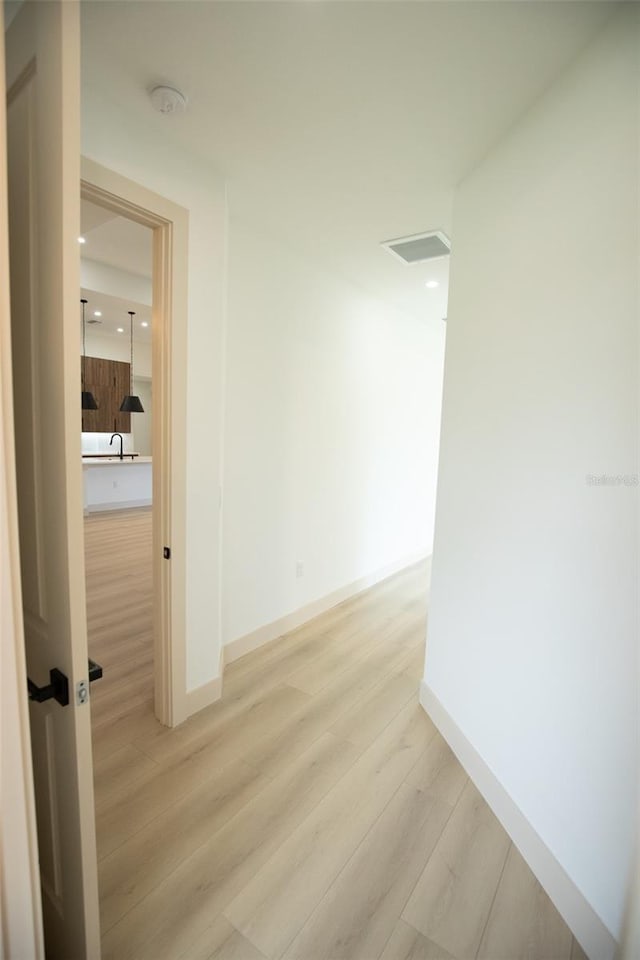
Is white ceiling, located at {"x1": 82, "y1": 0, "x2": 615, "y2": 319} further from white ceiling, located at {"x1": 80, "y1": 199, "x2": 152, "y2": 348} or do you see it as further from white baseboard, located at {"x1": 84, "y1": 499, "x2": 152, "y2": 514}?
white baseboard, located at {"x1": 84, "y1": 499, "x2": 152, "y2": 514}

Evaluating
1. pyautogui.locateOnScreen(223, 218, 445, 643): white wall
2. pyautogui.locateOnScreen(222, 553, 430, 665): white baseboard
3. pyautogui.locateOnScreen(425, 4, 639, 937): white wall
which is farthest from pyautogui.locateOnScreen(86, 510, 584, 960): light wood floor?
pyautogui.locateOnScreen(223, 218, 445, 643): white wall

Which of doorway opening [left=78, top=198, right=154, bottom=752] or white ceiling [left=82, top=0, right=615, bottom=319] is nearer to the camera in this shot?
white ceiling [left=82, top=0, right=615, bottom=319]

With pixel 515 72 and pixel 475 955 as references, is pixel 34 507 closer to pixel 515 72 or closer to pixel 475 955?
pixel 475 955

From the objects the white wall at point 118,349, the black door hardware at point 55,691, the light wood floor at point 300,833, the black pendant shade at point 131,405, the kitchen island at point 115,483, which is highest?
the white wall at point 118,349

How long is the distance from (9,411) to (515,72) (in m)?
1.87

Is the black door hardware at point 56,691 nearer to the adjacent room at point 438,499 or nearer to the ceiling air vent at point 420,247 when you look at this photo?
the adjacent room at point 438,499

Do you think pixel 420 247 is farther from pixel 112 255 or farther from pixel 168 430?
pixel 112 255

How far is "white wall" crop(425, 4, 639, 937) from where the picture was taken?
4.09 ft

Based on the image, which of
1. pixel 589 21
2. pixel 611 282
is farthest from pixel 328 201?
pixel 611 282

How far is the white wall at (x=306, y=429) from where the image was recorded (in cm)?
275

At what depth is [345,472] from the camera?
3.82m

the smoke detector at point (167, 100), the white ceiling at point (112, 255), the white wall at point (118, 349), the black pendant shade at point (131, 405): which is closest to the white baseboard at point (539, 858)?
the smoke detector at point (167, 100)

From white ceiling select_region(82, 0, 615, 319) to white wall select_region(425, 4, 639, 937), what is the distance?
16 centimetres

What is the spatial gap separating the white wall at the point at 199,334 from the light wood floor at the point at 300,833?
16.8 inches
